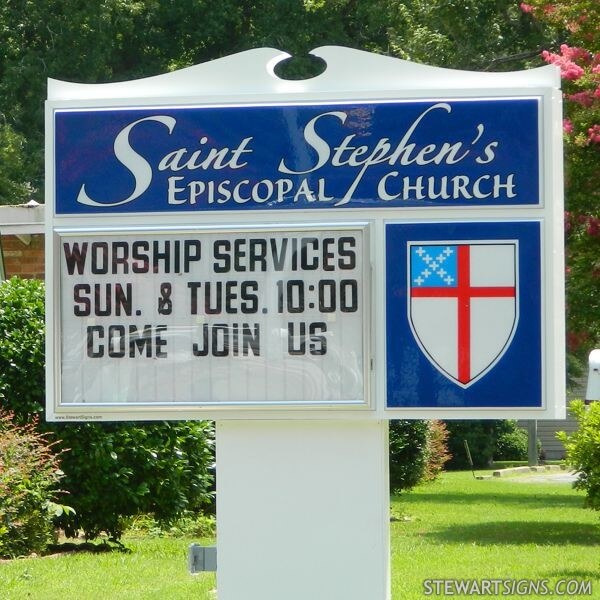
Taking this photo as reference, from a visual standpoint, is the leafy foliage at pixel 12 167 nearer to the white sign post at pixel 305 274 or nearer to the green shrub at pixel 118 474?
the green shrub at pixel 118 474

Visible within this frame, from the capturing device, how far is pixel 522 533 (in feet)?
46.4

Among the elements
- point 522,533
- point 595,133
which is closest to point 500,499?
point 522,533

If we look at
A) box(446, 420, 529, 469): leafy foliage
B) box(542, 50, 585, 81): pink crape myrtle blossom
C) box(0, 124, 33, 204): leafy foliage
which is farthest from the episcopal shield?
box(446, 420, 529, 469): leafy foliage

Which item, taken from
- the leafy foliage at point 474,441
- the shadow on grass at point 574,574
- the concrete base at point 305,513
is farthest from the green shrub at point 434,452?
the concrete base at point 305,513

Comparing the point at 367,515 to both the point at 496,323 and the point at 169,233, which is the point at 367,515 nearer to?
the point at 496,323

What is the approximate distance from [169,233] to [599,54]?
9980 millimetres

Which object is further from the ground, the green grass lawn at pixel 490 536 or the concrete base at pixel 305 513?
the concrete base at pixel 305 513

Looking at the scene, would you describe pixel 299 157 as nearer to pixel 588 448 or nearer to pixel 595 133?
pixel 588 448

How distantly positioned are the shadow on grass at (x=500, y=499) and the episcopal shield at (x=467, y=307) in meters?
13.3

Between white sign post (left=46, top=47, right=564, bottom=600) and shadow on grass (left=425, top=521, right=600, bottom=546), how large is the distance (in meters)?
7.35

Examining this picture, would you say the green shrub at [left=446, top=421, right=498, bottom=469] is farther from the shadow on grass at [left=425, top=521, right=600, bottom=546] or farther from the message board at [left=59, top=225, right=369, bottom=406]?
the message board at [left=59, top=225, right=369, bottom=406]

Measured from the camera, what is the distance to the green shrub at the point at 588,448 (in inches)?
439

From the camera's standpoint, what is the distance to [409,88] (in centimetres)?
583

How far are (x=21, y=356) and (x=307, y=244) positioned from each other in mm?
6234
